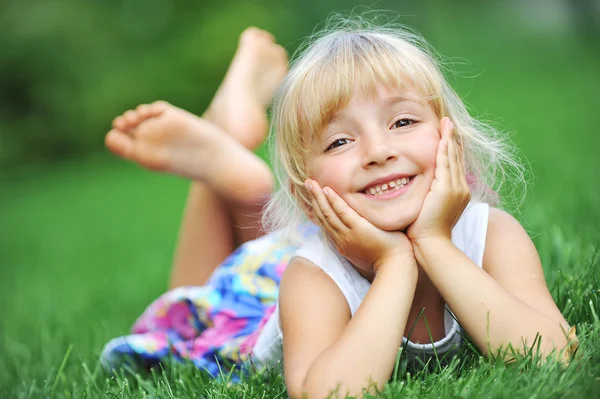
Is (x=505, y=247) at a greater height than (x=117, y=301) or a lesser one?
greater

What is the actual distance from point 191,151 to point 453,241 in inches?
47.9

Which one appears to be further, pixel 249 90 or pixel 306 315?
pixel 249 90

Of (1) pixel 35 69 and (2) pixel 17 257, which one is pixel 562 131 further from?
(1) pixel 35 69

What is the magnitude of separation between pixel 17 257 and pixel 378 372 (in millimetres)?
6155

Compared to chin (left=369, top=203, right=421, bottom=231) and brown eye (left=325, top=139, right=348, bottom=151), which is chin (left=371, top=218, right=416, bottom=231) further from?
brown eye (left=325, top=139, right=348, bottom=151)

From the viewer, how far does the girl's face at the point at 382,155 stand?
1.92 metres

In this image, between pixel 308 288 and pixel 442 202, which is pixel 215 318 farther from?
pixel 442 202

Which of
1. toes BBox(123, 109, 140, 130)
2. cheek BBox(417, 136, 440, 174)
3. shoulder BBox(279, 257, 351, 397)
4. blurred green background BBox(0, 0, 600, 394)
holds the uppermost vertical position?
cheek BBox(417, 136, 440, 174)

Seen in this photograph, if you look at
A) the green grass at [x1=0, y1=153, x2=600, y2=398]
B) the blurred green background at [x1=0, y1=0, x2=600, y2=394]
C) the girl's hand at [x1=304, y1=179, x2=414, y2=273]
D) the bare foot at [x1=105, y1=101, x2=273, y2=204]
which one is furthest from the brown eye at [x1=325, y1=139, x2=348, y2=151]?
the blurred green background at [x1=0, y1=0, x2=600, y2=394]

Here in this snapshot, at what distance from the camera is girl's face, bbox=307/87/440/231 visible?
1922 mm

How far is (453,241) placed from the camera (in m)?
2.11

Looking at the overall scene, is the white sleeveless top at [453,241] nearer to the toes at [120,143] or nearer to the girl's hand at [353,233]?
the girl's hand at [353,233]

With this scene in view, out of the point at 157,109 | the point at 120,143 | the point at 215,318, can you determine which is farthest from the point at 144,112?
the point at 215,318

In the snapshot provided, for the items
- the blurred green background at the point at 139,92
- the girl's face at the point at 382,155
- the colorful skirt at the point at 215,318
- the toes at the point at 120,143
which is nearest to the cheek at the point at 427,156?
the girl's face at the point at 382,155
